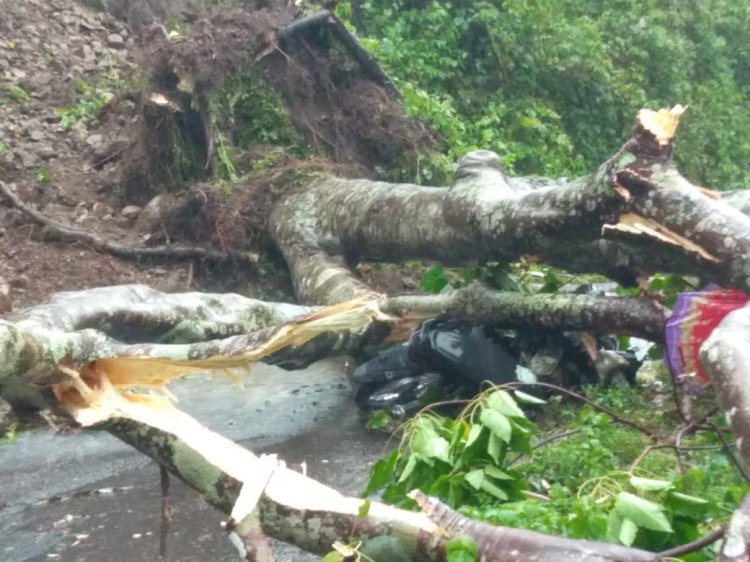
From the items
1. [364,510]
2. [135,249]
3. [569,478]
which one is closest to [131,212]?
[135,249]

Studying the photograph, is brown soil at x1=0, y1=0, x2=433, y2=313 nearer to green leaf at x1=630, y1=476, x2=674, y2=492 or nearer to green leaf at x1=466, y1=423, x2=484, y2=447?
green leaf at x1=466, y1=423, x2=484, y2=447

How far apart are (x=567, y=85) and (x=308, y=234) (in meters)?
5.54

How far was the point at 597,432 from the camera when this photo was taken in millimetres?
3602

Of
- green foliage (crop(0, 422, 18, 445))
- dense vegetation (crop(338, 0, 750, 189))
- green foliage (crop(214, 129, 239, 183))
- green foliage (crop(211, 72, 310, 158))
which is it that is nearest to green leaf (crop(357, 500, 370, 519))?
green foliage (crop(0, 422, 18, 445))

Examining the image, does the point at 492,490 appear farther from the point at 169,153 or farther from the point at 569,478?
the point at 169,153

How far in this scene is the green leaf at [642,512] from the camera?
215 centimetres

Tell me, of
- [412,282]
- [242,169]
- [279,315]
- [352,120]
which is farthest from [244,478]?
[352,120]

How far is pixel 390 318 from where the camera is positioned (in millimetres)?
4363

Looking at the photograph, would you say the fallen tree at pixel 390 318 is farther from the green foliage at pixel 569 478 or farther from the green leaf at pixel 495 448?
the green leaf at pixel 495 448

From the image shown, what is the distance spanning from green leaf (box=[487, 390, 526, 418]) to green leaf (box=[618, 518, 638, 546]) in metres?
0.62

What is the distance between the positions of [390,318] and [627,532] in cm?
230

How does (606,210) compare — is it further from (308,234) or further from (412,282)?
(412,282)

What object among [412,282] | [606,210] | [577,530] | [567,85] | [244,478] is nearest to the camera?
[577,530]

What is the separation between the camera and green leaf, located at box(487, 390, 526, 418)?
2.77 metres
